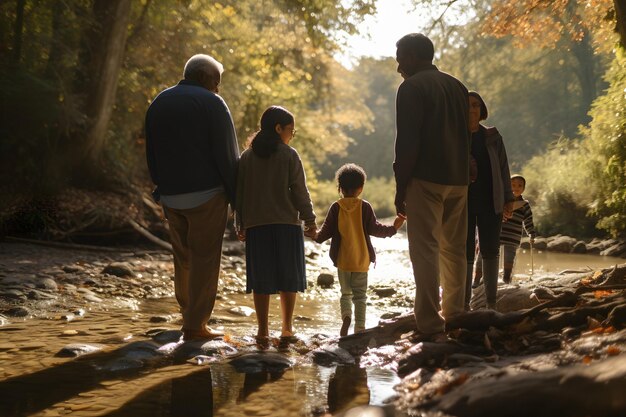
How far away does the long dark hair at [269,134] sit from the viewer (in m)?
5.95

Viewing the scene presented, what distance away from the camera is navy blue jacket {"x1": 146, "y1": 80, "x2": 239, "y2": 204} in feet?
19.2

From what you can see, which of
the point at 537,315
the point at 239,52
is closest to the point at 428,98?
the point at 537,315

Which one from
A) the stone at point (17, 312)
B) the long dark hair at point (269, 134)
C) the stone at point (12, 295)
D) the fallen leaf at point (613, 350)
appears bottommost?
the stone at point (17, 312)

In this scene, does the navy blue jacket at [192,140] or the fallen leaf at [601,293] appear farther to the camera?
the navy blue jacket at [192,140]

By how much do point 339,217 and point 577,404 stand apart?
3.24 m

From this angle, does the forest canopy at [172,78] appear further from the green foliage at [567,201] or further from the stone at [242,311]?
the stone at [242,311]

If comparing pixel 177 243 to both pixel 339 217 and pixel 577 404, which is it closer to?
pixel 339 217

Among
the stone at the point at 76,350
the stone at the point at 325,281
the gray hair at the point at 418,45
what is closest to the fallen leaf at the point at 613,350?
the gray hair at the point at 418,45

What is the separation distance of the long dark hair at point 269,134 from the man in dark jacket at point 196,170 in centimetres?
22

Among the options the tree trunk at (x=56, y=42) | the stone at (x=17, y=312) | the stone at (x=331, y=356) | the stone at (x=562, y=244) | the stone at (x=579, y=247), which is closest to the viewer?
the stone at (x=331, y=356)

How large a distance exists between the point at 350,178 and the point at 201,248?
1402 millimetres

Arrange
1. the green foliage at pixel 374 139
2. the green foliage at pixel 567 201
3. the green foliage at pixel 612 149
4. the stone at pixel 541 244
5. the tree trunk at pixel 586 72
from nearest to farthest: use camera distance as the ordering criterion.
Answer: the green foliage at pixel 612 149, the stone at pixel 541 244, the green foliage at pixel 567 201, the tree trunk at pixel 586 72, the green foliage at pixel 374 139

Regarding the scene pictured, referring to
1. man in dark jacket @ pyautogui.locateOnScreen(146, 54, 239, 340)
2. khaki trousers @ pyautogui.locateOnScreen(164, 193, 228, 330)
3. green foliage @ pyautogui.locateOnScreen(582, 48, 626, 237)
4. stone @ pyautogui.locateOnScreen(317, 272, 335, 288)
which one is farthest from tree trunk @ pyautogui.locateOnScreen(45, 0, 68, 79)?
green foliage @ pyautogui.locateOnScreen(582, 48, 626, 237)

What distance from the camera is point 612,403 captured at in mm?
3340
